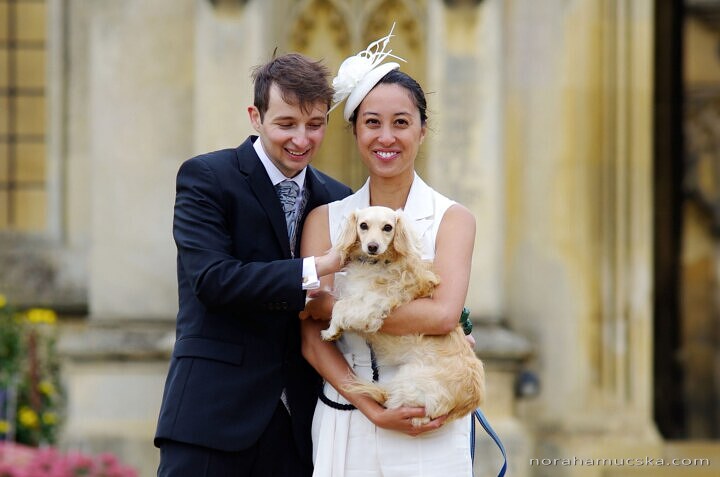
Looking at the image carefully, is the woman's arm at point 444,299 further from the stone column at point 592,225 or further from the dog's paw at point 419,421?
the stone column at point 592,225

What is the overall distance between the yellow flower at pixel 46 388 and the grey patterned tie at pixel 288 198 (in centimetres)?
460

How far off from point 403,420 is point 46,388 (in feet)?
16.5

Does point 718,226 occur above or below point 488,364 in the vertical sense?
above

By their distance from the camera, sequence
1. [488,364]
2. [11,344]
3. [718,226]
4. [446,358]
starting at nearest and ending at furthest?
[446,358] < [488,364] < [11,344] < [718,226]

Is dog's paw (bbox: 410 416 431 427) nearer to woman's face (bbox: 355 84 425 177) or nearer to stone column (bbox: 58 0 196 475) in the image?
woman's face (bbox: 355 84 425 177)

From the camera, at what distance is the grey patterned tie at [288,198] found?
12.8 ft

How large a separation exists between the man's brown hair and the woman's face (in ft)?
0.47

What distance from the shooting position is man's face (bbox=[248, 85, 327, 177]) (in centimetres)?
373

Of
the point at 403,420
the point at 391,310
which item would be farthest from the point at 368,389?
the point at 391,310

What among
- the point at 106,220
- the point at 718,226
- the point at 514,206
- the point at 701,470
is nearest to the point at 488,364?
the point at 514,206

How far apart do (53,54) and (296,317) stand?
217 inches

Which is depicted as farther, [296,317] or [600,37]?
[600,37]

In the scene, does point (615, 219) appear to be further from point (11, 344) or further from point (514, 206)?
point (11, 344)

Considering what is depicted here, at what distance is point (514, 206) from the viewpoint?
7836 millimetres
